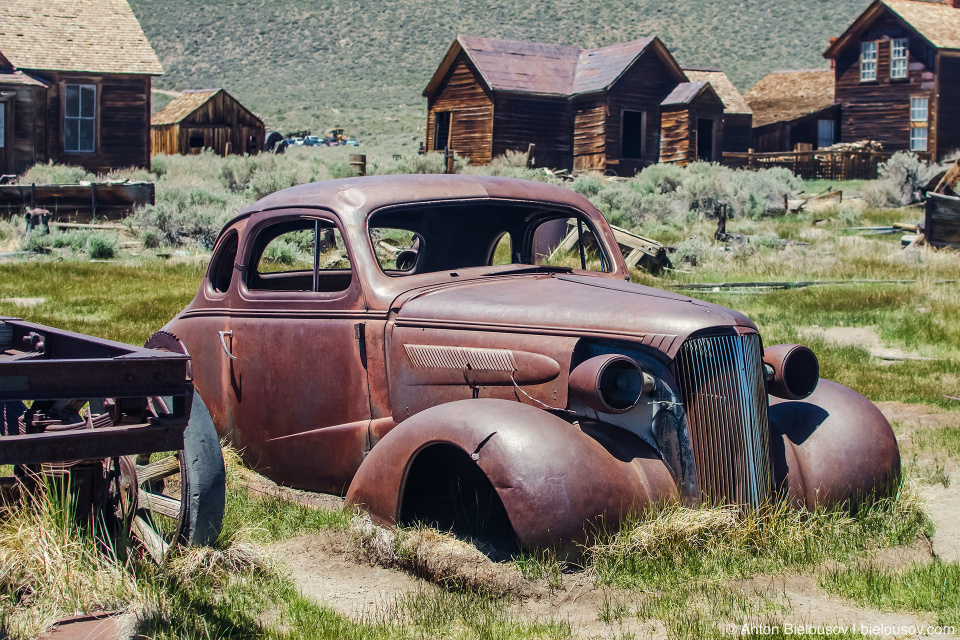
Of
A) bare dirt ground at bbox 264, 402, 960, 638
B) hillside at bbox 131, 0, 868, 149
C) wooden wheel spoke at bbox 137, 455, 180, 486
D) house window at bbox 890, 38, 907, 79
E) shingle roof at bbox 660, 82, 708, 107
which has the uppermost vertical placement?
hillside at bbox 131, 0, 868, 149

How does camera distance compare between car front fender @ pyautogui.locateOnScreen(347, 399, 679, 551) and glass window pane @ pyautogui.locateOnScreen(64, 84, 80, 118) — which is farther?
glass window pane @ pyautogui.locateOnScreen(64, 84, 80, 118)

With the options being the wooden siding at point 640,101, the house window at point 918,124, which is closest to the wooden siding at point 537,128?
A: the wooden siding at point 640,101

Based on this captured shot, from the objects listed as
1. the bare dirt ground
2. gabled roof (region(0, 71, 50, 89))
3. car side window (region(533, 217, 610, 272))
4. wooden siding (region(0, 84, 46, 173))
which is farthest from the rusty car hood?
wooden siding (region(0, 84, 46, 173))

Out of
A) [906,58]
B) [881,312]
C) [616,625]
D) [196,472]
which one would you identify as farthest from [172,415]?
[906,58]

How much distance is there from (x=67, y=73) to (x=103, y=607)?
28.4 m

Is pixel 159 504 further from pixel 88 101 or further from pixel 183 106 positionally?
pixel 183 106

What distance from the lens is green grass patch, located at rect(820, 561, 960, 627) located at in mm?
3754

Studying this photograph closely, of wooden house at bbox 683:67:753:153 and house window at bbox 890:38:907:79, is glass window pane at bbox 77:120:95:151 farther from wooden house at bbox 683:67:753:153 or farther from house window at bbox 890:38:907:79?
house window at bbox 890:38:907:79

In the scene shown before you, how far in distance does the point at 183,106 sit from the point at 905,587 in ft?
138

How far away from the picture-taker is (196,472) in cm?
382

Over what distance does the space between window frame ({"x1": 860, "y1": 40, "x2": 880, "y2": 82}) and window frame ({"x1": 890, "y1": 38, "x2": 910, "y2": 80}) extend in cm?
67

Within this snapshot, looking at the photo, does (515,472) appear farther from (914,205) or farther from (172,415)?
(914,205)

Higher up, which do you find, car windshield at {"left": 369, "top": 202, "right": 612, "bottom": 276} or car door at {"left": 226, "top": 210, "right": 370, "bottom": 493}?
car windshield at {"left": 369, "top": 202, "right": 612, "bottom": 276}

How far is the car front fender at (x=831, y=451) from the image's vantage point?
4.69 m
